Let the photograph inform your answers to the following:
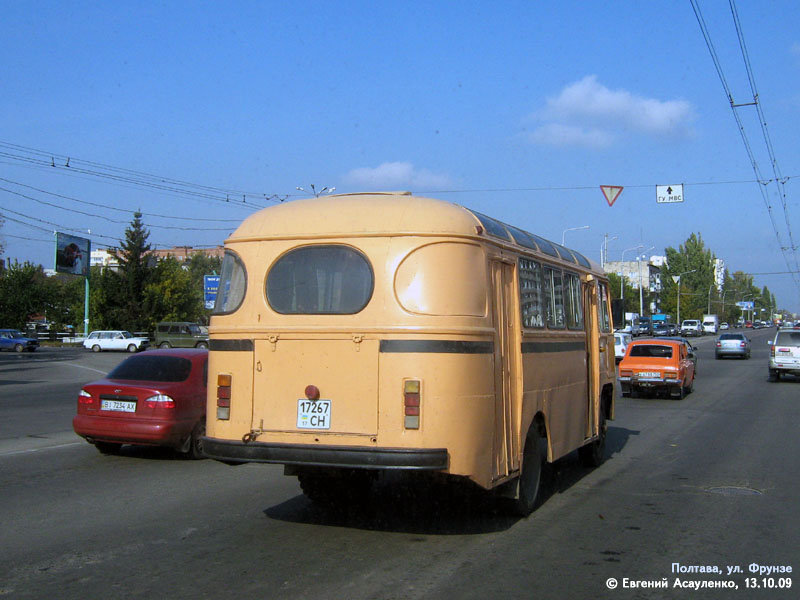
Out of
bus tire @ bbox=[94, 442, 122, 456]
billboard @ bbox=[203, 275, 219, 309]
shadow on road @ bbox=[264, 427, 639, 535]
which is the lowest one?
shadow on road @ bbox=[264, 427, 639, 535]

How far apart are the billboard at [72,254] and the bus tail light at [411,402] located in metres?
62.0

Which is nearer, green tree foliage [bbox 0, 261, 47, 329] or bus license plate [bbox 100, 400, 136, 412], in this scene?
bus license plate [bbox 100, 400, 136, 412]

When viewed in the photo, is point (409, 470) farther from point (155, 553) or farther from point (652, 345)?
point (652, 345)

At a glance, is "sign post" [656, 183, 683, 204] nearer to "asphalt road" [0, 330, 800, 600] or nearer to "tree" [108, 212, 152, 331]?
"asphalt road" [0, 330, 800, 600]

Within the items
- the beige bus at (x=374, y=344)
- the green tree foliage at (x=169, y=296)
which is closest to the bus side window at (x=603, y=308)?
the beige bus at (x=374, y=344)

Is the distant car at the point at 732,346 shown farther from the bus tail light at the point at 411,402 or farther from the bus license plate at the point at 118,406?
the bus tail light at the point at 411,402

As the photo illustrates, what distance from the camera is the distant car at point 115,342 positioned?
56250 mm

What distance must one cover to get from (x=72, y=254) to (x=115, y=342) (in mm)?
11797

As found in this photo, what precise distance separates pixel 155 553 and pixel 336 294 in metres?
2.46

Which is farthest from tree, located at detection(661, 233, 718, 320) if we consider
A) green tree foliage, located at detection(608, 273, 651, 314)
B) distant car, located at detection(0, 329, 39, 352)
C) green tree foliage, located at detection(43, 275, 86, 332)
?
distant car, located at detection(0, 329, 39, 352)

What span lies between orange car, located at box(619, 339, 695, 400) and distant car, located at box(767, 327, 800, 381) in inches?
257

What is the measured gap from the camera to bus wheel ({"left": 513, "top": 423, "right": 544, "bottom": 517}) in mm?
7484

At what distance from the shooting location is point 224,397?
6801 mm

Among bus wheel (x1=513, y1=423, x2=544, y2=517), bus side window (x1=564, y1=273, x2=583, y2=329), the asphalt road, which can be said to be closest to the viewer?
the asphalt road
